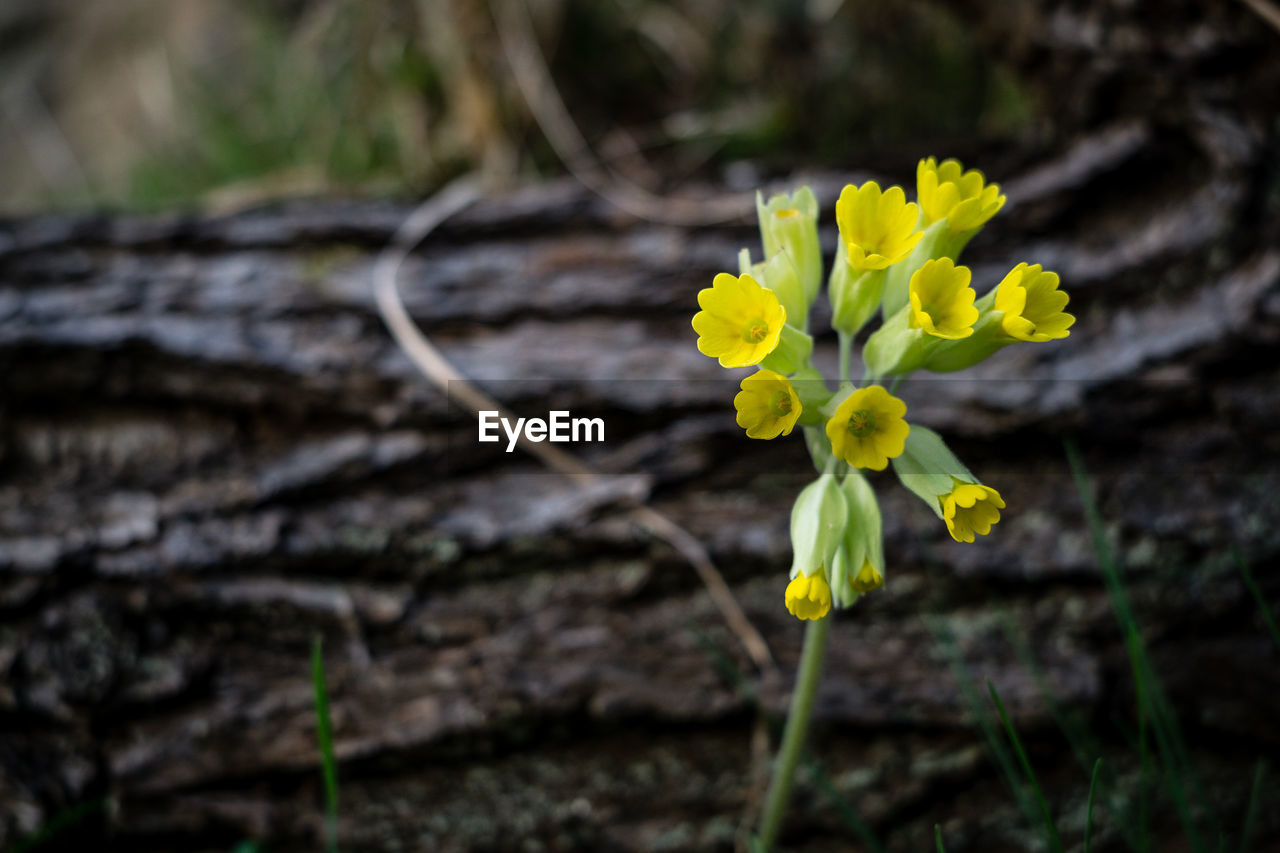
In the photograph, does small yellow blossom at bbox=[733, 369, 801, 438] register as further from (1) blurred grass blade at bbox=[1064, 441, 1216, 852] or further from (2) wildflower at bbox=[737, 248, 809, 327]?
(1) blurred grass blade at bbox=[1064, 441, 1216, 852]

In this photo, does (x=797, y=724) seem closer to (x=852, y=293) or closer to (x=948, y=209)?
(x=852, y=293)

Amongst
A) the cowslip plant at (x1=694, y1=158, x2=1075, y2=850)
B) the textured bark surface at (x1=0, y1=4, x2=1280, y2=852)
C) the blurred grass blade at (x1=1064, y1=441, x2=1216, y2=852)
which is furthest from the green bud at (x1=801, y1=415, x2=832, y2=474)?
the textured bark surface at (x1=0, y1=4, x2=1280, y2=852)

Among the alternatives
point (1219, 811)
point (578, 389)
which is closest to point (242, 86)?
point (578, 389)

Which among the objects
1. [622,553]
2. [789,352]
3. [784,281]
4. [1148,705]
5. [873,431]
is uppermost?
[784,281]

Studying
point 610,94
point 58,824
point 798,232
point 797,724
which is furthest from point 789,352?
point 610,94

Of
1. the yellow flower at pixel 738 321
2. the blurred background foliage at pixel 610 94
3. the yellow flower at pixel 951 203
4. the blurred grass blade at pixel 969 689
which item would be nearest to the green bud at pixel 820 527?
the yellow flower at pixel 738 321

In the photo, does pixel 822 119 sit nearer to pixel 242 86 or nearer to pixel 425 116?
pixel 425 116

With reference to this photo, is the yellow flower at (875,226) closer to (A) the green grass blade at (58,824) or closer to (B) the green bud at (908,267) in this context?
(B) the green bud at (908,267)
